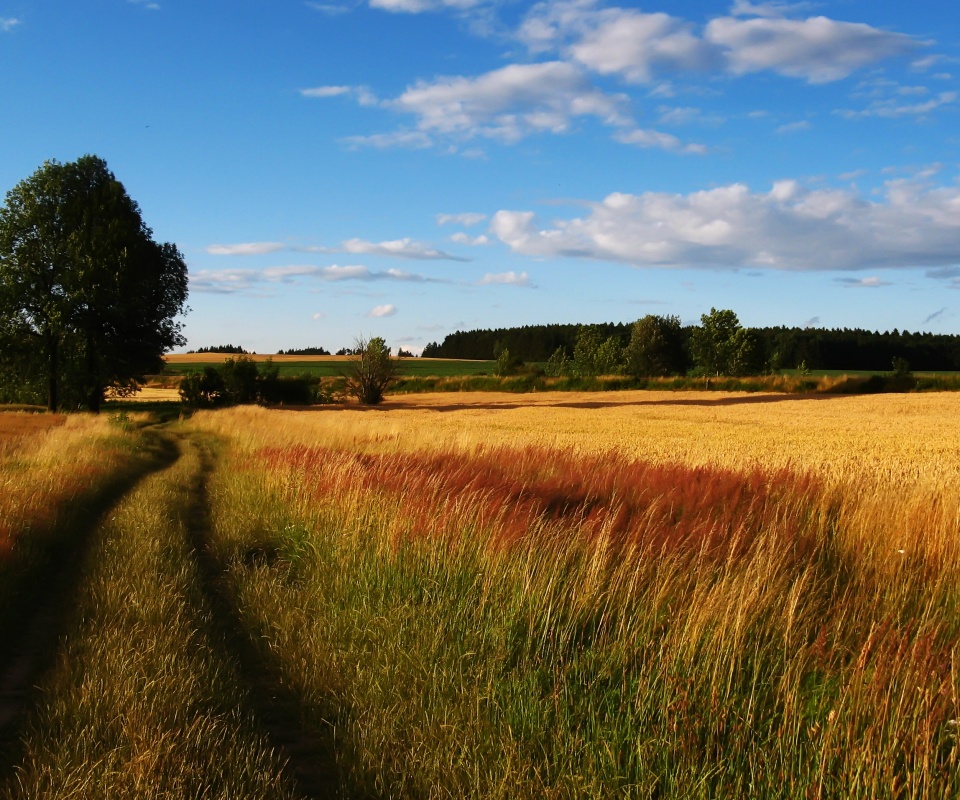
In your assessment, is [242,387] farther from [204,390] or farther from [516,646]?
[516,646]

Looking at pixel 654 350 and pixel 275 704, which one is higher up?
pixel 654 350

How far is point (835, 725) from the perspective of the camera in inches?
142

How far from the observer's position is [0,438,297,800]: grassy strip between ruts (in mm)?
3818

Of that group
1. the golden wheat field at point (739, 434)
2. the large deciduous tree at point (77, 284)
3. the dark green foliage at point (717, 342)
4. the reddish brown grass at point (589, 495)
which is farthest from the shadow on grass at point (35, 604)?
the dark green foliage at point (717, 342)

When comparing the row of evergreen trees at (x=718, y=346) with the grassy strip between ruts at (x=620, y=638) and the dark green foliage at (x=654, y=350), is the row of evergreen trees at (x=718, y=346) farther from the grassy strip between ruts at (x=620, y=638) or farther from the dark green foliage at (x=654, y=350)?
the grassy strip between ruts at (x=620, y=638)

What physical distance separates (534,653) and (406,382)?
3133 inches

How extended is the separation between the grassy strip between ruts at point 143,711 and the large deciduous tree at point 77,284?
1573 inches

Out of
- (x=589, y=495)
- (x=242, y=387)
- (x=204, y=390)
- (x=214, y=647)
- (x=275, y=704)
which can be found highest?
(x=242, y=387)

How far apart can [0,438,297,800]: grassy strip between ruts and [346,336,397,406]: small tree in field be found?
188ft

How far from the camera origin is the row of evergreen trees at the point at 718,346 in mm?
86062

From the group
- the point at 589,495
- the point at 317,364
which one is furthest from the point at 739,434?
the point at 317,364

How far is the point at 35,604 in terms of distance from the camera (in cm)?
732

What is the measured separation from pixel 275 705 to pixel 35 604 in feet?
11.8

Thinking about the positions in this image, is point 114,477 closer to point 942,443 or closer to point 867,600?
point 867,600
